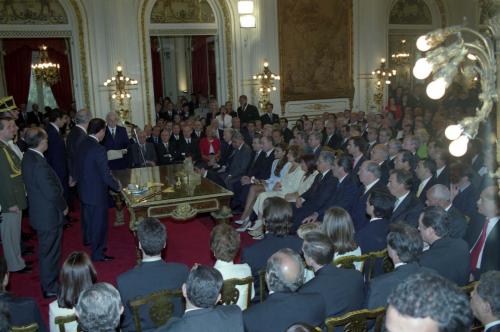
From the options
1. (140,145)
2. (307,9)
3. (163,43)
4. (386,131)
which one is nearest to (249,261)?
(386,131)

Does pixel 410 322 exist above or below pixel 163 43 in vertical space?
below

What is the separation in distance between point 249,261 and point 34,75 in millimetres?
15371

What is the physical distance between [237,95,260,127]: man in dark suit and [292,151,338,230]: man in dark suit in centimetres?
622

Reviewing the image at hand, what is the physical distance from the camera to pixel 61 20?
12.4 m

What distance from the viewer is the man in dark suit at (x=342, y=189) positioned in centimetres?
627

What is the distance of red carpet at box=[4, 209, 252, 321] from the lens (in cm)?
596

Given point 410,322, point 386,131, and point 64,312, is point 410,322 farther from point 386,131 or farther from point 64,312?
point 386,131

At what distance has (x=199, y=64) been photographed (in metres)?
18.5

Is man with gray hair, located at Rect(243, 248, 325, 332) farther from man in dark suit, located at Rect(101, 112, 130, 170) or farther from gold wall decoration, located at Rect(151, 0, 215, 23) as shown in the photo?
gold wall decoration, located at Rect(151, 0, 215, 23)

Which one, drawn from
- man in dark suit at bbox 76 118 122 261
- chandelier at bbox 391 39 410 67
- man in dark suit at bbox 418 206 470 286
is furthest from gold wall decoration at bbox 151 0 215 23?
man in dark suit at bbox 418 206 470 286

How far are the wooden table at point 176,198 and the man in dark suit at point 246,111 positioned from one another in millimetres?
5933

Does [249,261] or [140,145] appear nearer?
[249,261]

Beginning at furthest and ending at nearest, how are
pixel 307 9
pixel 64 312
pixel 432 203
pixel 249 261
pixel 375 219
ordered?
pixel 307 9
pixel 432 203
pixel 375 219
pixel 249 261
pixel 64 312

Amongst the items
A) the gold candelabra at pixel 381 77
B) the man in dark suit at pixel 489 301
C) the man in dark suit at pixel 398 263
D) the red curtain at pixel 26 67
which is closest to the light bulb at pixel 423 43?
the man in dark suit at pixel 398 263
